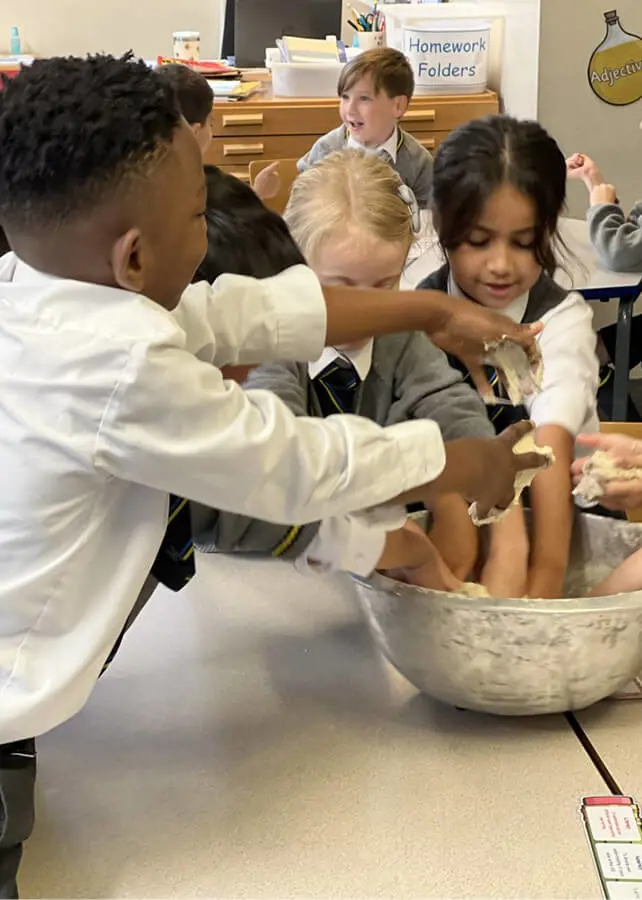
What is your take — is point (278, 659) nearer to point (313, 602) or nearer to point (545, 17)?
point (313, 602)

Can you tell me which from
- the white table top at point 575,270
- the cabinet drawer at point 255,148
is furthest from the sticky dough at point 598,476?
the cabinet drawer at point 255,148

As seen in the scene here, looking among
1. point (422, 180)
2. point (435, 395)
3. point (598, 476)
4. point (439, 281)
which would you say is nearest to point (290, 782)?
point (598, 476)

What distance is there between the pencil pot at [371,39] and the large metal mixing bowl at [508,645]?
3040 mm

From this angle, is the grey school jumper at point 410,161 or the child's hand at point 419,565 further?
the grey school jumper at point 410,161

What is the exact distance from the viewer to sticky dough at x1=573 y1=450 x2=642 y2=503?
2.89 feet

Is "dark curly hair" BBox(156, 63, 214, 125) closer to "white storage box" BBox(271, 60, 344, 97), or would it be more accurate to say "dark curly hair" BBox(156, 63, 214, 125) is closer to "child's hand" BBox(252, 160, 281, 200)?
"child's hand" BBox(252, 160, 281, 200)

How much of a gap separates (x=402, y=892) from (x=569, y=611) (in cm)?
22

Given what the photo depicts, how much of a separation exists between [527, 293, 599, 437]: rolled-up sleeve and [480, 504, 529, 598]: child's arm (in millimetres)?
221

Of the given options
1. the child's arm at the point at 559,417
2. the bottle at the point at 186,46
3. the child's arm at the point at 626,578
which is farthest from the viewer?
the bottle at the point at 186,46

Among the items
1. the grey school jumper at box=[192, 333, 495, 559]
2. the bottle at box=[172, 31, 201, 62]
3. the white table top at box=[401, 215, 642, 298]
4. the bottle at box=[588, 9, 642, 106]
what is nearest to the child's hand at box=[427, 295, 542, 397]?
the grey school jumper at box=[192, 333, 495, 559]

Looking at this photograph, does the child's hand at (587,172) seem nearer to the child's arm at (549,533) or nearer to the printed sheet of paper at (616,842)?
the child's arm at (549,533)

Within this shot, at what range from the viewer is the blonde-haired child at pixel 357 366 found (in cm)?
100

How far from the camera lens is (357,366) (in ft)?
3.47

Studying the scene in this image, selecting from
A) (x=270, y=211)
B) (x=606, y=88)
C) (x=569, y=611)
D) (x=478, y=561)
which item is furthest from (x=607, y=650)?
(x=606, y=88)
